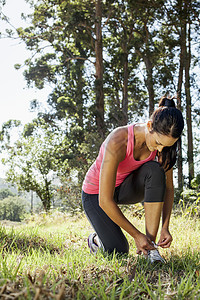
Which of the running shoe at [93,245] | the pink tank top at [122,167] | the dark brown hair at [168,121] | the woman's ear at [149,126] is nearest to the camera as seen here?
the dark brown hair at [168,121]

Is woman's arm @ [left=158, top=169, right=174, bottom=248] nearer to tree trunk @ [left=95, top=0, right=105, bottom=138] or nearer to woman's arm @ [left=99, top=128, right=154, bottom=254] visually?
woman's arm @ [left=99, top=128, right=154, bottom=254]

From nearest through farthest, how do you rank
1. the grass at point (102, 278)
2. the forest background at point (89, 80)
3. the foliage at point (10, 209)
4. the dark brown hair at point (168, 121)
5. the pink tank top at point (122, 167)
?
the grass at point (102, 278) < the dark brown hair at point (168, 121) < the pink tank top at point (122, 167) < the forest background at point (89, 80) < the foliage at point (10, 209)

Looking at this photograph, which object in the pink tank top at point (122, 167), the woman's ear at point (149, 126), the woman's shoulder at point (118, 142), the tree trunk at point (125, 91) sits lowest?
the pink tank top at point (122, 167)

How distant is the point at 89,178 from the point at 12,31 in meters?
11.2

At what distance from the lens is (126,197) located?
263 centimetres

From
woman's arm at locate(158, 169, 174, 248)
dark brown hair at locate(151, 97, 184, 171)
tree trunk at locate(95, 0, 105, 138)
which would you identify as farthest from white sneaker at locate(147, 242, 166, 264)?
tree trunk at locate(95, 0, 105, 138)

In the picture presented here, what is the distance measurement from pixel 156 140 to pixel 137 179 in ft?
1.48

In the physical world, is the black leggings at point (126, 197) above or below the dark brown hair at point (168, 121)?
below

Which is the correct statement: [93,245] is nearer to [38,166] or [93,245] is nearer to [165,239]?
[165,239]

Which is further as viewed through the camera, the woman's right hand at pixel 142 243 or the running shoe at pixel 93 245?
the running shoe at pixel 93 245

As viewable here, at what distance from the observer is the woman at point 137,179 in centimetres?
205

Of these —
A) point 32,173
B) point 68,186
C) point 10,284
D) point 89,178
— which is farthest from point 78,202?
point 10,284

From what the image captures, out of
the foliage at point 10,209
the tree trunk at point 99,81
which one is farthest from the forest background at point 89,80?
the foliage at point 10,209

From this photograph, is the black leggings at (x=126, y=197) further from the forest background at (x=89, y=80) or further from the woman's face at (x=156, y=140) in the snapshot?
the forest background at (x=89, y=80)
